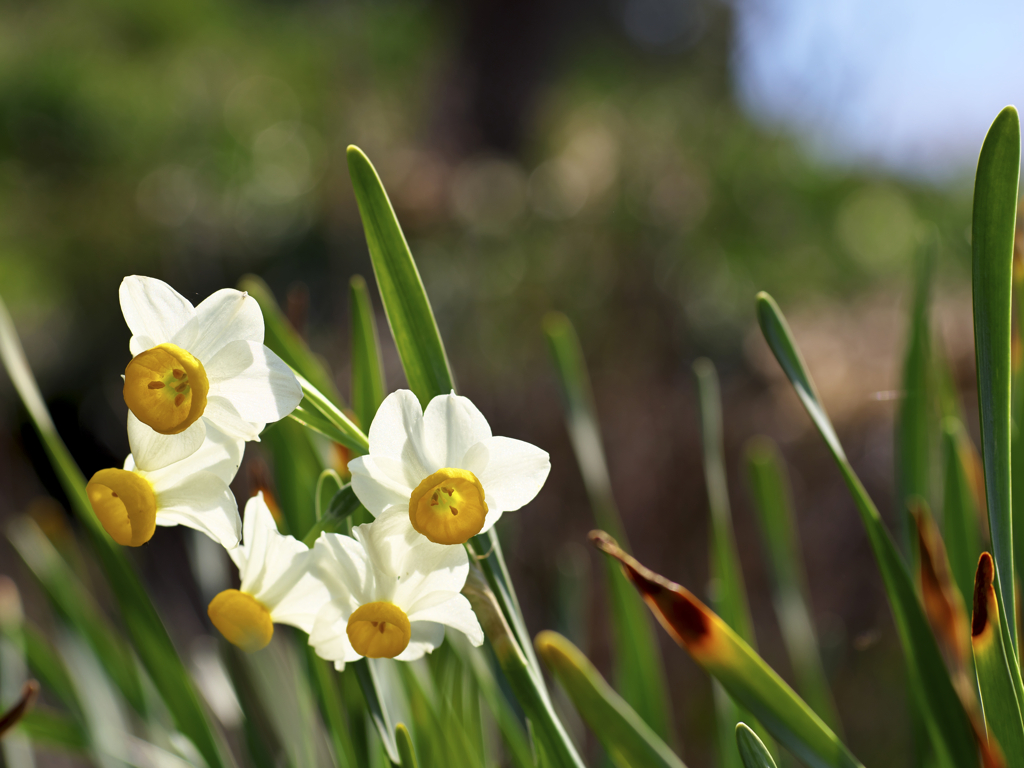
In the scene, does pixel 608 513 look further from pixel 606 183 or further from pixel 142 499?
pixel 606 183

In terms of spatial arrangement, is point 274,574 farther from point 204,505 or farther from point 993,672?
point 993,672

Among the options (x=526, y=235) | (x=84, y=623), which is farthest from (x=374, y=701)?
(x=526, y=235)

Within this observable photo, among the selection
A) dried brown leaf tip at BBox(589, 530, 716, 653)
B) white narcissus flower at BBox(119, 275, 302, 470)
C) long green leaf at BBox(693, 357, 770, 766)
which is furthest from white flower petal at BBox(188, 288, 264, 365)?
long green leaf at BBox(693, 357, 770, 766)

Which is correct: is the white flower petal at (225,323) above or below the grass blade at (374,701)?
above

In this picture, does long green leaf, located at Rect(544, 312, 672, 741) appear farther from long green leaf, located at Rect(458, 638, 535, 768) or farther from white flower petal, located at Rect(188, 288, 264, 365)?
white flower petal, located at Rect(188, 288, 264, 365)

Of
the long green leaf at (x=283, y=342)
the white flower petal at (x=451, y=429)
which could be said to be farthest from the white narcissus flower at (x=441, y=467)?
the long green leaf at (x=283, y=342)

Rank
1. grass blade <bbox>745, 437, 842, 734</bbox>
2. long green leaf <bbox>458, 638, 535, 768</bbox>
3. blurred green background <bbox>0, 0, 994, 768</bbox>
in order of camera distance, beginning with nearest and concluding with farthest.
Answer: long green leaf <bbox>458, 638, 535, 768</bbox> < grass blade <bbox>745, 437, 842, 734</bbox> < blurred green background <bbox>0, 0, 994, 768</bbox>

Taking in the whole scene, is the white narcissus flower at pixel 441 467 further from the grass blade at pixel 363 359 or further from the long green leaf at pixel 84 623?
the long green leaf at pixel 84 623
